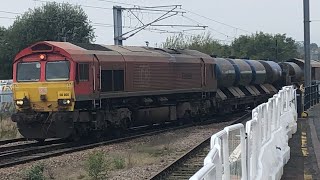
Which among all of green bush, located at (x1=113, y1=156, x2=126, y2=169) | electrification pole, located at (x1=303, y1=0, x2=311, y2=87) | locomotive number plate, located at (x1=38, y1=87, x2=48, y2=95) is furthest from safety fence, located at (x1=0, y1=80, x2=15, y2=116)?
green bush, located at (x1=113, y1=156, x2=126, y2=169)

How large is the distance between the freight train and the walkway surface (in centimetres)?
569

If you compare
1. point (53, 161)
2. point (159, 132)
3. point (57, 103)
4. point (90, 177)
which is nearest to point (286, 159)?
point (90, 177)

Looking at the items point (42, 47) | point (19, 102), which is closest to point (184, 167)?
point (19, 102)

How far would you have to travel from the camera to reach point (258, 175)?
714 cm

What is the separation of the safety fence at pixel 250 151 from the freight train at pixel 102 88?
24.2 ft

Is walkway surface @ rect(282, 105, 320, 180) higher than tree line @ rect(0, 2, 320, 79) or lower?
lower

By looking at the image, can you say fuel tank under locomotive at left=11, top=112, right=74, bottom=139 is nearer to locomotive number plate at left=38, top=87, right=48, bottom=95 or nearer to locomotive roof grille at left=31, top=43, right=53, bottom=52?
locomotive number plate at left=38, top=87, right=48, bottom=95

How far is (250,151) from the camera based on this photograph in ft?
22.1

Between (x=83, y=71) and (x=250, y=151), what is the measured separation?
35.8 feet

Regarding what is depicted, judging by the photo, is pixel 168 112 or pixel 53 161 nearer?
pixel 53 161

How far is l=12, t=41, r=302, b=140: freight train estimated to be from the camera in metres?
16.8

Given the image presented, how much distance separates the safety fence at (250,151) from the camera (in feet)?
13.8

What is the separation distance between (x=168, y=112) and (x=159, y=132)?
6.25 feet

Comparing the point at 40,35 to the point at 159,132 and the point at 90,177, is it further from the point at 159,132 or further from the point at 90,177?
the point at 90,177
